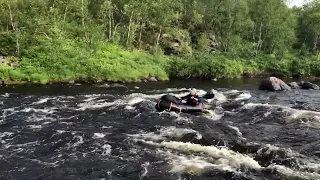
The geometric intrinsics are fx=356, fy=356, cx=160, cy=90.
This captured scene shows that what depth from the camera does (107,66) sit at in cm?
3569

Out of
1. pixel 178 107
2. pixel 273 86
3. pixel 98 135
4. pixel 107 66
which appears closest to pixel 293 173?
pixel 98 135

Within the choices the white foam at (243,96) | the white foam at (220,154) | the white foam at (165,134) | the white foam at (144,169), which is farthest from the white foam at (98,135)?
the white foam at (243,96)

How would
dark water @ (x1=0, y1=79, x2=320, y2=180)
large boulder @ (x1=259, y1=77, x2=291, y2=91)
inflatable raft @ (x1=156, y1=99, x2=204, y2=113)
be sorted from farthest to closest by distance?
large boulder @ (x1=259, y1=77, x2=291, y2=91) → inflatable raft @ (x1=156, y1=99, x2=204, y2=113) → dark water @ (x1=0, y1=79, x2=320, y2=180)

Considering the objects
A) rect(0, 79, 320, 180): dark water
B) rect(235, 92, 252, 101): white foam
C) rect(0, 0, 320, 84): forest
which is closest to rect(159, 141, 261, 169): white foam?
rect(0, 79, 320, 180): dark water

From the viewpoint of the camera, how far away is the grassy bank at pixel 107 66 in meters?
32.8

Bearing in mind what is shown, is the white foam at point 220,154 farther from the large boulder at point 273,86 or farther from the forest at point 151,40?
the forest at point 151,40

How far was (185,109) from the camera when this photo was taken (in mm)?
21219

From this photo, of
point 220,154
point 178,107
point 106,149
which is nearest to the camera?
point 220,154

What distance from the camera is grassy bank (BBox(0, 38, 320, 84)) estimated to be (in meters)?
32.8

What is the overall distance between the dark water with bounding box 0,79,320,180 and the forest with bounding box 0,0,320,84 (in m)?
9.68

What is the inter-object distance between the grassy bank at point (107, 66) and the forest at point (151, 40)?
96mm

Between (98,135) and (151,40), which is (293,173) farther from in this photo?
(151,40)

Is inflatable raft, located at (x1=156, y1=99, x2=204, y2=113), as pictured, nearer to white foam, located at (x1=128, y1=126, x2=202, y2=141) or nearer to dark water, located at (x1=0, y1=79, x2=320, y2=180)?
dark water, located at (x1=0, y1=79, x2=320, y2=180)

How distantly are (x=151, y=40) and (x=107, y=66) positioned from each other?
52.8ft
